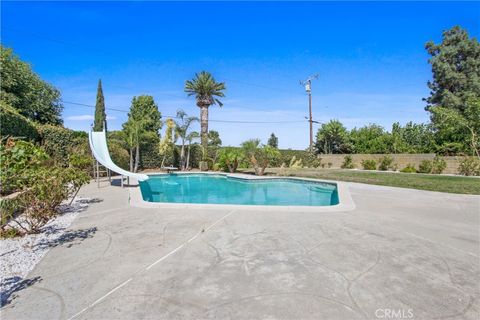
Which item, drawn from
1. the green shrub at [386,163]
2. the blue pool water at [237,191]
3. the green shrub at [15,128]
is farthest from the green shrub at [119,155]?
the green shrub at [386,163]

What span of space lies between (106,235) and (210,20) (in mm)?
13459

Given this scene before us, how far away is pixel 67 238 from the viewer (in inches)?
181

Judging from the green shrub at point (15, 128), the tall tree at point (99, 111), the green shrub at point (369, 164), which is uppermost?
the tall tree at point (99, 111)

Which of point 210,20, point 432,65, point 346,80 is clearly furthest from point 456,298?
point 432,65

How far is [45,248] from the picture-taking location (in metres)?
4.16

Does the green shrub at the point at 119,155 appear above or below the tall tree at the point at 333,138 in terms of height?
below

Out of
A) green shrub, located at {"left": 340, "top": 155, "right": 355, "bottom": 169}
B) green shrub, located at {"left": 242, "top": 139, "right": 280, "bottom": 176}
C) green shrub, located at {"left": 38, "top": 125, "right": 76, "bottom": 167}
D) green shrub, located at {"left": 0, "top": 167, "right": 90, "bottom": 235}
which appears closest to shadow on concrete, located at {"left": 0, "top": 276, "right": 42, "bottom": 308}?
green shrub, located at {"left": 0, "top": 167, "right": 90, "bottom": 235}

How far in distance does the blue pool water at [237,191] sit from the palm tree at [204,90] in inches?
332

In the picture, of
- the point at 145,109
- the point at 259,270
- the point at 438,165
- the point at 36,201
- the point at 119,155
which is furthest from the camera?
the point at 145,109

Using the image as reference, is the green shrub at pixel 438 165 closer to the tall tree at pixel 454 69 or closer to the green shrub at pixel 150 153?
the tall tree at pixel 454 69

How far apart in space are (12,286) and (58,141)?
14678 millimetres

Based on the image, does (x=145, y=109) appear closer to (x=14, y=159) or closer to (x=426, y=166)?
(x=426, y=166)

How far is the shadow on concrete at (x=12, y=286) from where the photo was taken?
2.73 m

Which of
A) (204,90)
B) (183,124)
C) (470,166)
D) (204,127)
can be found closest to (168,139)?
(183,124)
